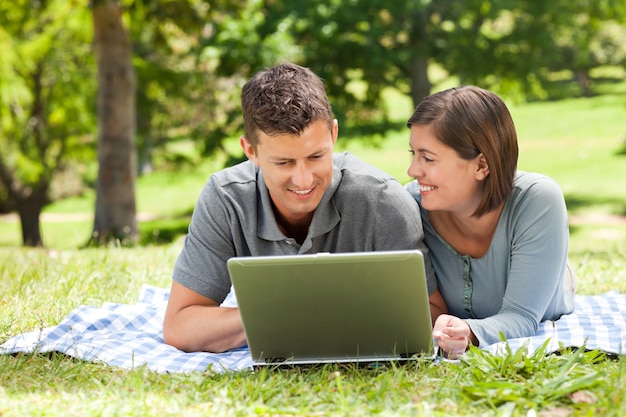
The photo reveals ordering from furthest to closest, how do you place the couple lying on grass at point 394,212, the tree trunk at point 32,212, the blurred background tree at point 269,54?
the tree trunk at point 32,212 < the blurred background tree at point 269,54 < the couple lying on grass at point 394,212

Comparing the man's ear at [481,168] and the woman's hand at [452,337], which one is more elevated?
the man's ear at [481,168]

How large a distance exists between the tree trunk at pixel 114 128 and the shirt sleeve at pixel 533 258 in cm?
702

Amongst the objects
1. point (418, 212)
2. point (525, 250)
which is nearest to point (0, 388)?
point (418, 212)

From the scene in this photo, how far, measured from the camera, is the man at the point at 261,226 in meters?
3.18

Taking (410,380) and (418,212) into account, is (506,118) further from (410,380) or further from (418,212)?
(410,380)

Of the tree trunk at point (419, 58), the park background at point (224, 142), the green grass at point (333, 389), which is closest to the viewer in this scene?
the green grass at point (333, 389)

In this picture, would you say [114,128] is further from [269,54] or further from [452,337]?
[452,337]

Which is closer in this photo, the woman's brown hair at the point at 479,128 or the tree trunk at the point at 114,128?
the woman's brown hair at the point at 479,128

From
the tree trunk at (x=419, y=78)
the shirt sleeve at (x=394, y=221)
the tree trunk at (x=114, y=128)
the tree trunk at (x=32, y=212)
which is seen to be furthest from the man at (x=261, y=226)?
the tree trunk at (x=32, y=212)

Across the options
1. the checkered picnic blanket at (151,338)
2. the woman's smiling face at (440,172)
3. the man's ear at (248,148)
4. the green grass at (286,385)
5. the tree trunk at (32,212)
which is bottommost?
the tree trunk at (32,212)

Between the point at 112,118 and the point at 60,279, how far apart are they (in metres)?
5.54

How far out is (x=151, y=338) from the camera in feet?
11.7

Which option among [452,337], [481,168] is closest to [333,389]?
[452,337]

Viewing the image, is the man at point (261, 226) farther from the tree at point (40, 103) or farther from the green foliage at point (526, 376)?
the tree at point (40, 103)
